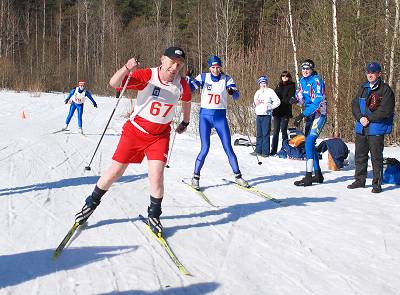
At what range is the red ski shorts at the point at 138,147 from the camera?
177 inches

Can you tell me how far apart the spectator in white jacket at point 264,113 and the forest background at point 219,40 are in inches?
110

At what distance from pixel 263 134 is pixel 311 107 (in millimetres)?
3298

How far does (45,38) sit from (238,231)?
159 ft

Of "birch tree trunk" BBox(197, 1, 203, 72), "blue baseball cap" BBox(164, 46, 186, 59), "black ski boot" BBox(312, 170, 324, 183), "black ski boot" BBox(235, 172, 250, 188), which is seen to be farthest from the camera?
"birch tree trunk" BBox(197, 1, 203, 72)

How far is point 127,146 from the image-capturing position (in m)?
4.50

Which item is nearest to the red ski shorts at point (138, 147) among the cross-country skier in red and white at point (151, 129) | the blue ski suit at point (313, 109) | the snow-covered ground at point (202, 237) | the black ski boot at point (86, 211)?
the cross-country skier in red and white at point (151, 129)

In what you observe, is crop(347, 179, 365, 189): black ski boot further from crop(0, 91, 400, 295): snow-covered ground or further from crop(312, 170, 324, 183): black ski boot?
crop(312, 170, 324, 183): black ski boot

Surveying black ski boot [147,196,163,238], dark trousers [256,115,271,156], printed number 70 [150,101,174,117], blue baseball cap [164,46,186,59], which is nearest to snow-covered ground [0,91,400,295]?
black ski boot [147,196,163,238]

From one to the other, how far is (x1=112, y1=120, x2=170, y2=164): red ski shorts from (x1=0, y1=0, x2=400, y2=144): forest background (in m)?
9.16

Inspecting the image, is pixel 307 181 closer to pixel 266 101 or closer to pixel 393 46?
pixel 266 101

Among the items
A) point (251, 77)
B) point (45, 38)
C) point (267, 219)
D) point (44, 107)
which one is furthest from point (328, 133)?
point (45, 38)

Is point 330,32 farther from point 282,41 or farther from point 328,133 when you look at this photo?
point 328,133

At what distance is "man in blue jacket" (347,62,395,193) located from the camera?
22.3 ft

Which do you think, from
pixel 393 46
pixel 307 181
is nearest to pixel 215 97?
pixel 307 181
